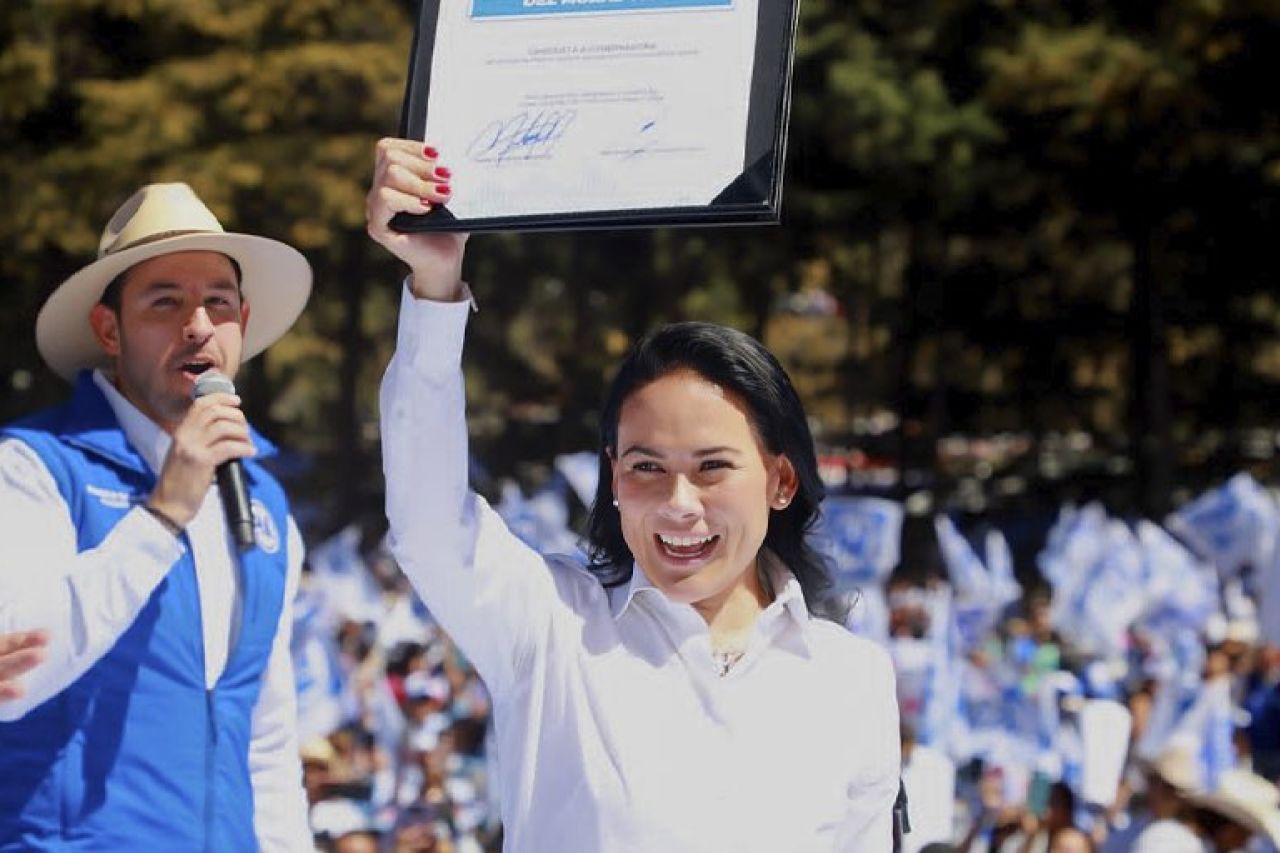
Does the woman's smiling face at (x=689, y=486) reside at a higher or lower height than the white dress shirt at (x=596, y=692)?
higher

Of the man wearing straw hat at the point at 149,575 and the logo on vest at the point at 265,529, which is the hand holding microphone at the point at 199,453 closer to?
the man wearing straw hat at the point at 149,575

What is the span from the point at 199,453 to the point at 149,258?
0.55 metres

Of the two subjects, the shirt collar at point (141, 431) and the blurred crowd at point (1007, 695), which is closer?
the shirt collar at point (141, 431)

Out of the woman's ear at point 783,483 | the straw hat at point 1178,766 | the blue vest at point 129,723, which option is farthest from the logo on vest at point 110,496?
the straw hat at point 1178,766

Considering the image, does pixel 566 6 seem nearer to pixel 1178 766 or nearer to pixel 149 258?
pixel 149 258

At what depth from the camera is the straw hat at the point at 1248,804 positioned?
7.20 meters


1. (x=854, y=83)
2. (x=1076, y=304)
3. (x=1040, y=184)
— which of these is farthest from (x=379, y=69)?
(x=1076, y=304)

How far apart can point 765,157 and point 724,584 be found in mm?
544

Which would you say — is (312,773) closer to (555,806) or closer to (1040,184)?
(555,806)

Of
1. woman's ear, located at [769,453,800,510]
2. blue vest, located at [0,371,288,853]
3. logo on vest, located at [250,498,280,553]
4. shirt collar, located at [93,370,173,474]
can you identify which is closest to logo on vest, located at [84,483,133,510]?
blue vest, located at [0,371,288,853]

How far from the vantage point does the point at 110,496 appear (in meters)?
3.38

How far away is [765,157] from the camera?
2.63 m
